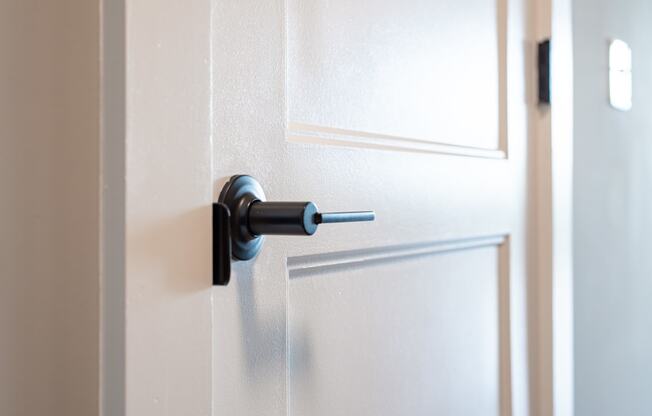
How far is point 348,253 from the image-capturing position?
55cm

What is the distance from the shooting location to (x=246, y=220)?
0.41m

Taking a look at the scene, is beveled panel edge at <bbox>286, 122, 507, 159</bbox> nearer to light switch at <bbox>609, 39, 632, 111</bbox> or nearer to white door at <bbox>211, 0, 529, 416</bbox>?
white door at <bbox>211, 0, 529, 416</bbox>

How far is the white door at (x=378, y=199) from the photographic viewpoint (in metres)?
0.44

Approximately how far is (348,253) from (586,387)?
69 cm

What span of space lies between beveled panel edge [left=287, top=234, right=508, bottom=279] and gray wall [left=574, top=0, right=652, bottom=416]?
1.14 feet

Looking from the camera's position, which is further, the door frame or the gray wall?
the gray wall

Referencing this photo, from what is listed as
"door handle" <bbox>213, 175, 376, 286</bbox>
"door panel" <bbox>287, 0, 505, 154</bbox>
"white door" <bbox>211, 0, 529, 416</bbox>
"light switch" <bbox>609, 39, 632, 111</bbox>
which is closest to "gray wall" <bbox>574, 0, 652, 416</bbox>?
"light switch" <bbox>609, 39, 632, 111</bbox>

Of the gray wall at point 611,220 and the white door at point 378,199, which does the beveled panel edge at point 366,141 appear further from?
the gray wall at point 611,220

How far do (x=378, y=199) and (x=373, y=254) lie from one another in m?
0.05
